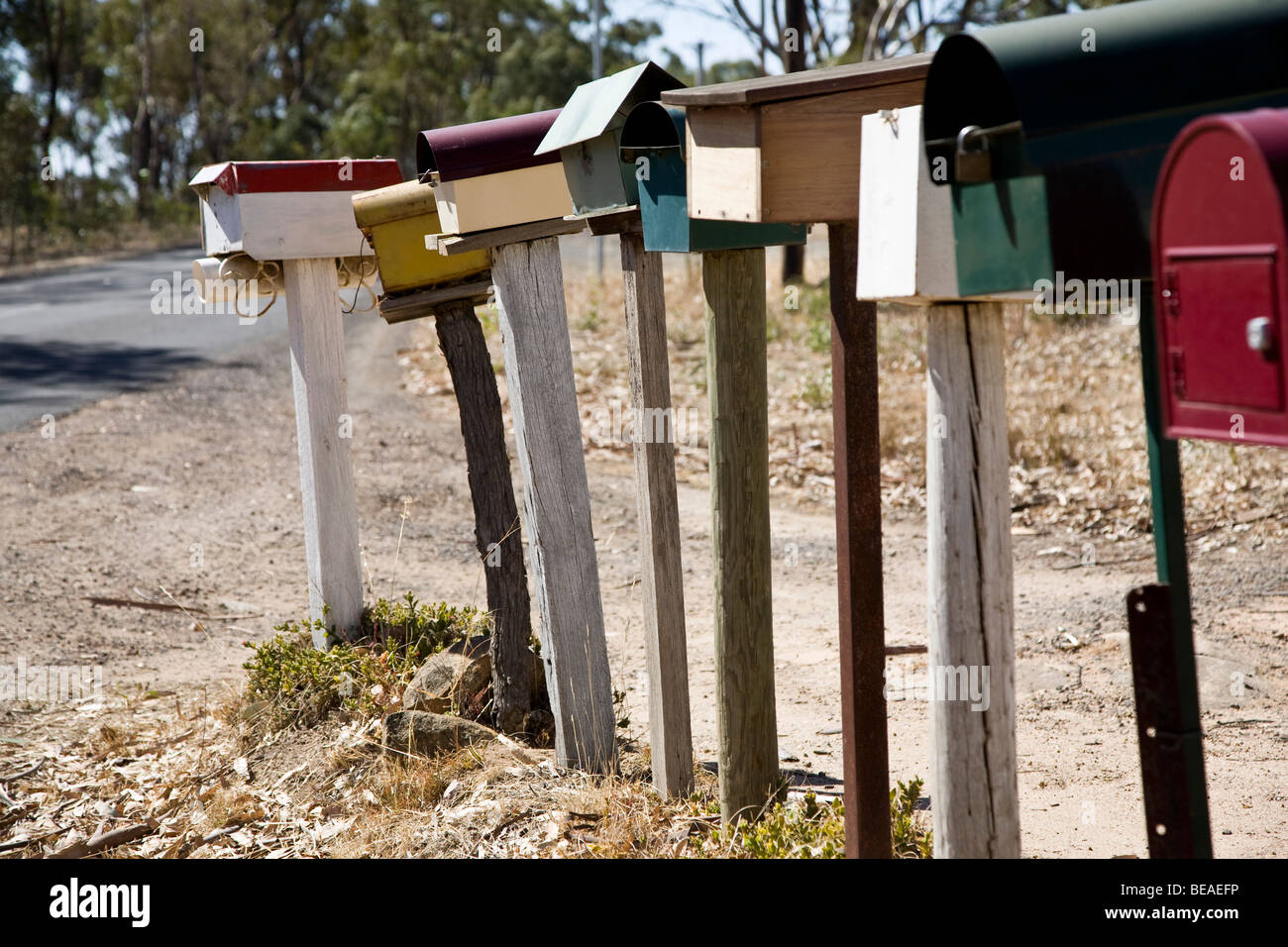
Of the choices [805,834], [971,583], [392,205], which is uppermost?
[392,205]

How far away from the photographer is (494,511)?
394cm

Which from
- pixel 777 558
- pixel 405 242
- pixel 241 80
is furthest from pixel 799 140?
pixel 241 80

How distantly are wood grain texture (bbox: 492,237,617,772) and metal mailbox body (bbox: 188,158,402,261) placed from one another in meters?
1.00

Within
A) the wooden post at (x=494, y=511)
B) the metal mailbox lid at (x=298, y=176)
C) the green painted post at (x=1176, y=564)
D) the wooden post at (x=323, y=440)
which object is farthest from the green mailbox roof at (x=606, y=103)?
the green painted post at (x=1176, y=564)

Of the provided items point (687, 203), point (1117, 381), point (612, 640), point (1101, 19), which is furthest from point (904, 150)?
point (1117, 381)

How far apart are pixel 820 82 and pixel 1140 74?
83 cm

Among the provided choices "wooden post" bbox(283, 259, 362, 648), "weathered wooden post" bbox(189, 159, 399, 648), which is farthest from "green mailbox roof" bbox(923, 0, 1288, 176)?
"wooden post" bbox(283, 259, 362, 648)

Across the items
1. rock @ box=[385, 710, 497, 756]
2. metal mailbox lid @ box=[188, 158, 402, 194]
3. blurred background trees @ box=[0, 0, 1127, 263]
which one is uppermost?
blurred background trees @ box=[0, 0, 1127, 263]

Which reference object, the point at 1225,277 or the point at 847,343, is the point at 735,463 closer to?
the point at 847,343

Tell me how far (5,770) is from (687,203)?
320cm

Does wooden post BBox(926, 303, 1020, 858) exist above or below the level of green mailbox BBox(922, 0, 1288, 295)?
below

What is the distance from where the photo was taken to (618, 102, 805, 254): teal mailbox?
2.92m

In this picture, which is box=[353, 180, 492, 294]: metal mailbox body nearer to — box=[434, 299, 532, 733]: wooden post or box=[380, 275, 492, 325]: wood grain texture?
box=[380, 275, 492, 325]: wood grain texture

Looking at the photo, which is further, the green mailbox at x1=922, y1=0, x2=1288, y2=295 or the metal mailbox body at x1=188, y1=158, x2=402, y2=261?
the metal mailbox body at x1=188, y1=158, x2=402, y2=261
